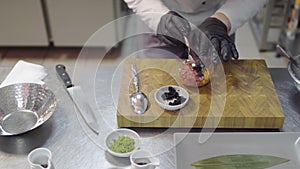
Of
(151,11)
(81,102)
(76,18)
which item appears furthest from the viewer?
(76,18)

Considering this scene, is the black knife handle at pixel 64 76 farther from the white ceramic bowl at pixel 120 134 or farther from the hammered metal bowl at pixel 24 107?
the white ceramic bowl at pixel 120 134

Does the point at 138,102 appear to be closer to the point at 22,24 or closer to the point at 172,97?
the point at 172,97

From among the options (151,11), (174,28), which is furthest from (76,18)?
(174,28)

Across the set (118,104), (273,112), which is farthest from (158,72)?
(273,112)

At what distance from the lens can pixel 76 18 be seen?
1.96m

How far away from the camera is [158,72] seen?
93cm

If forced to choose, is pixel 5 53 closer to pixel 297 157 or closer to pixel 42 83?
pixel 42 83

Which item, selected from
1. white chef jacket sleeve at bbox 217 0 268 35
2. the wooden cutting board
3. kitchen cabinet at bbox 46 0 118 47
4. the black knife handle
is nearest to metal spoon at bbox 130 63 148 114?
the wooden cutting board

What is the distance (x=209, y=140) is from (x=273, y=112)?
0.48ft

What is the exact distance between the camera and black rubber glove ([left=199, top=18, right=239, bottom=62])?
35.4 inches

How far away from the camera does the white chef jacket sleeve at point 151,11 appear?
1006mm

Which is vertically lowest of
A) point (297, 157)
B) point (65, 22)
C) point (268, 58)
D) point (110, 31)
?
point (268, 58)

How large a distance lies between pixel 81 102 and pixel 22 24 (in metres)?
1.26

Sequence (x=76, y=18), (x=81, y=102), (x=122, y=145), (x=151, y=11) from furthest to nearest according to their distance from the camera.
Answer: (x=76, y=18)
(x=151, y=11)
(x=81, y=102)
(x=122, y=145)
